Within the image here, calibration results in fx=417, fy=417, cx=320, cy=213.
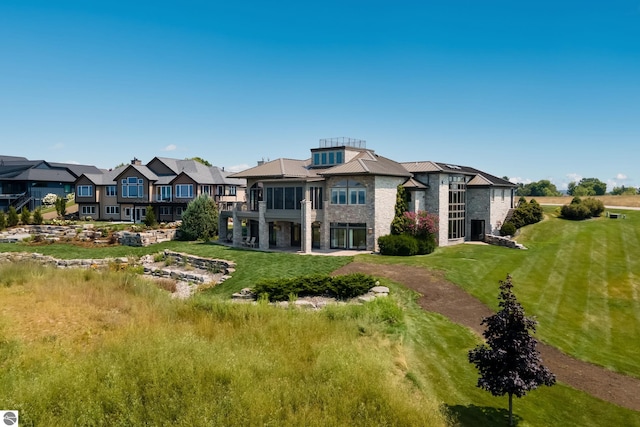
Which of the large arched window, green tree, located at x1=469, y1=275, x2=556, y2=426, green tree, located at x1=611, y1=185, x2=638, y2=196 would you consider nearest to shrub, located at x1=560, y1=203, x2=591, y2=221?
the large arched window

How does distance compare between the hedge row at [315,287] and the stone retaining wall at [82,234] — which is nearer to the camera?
the hedge row at [315,287]

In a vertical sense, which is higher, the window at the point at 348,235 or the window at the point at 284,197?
the window at the point at 284,197

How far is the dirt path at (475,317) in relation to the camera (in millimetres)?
13352

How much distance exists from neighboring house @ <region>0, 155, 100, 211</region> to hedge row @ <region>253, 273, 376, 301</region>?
6161 cm

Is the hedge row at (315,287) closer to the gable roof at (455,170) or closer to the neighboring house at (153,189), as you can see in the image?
the gable roof at (455,170)

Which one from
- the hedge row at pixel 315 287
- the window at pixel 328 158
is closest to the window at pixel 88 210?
the window at pixel 328 158

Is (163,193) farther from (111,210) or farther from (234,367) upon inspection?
(234,367)

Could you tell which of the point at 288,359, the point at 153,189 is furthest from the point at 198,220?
the point at 288,359

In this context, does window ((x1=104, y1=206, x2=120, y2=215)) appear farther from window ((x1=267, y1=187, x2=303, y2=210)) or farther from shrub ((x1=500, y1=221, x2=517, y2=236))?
shrub ((x1=500, y1=221, x2=517, y2=236))

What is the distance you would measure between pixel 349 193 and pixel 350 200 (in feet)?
1.91

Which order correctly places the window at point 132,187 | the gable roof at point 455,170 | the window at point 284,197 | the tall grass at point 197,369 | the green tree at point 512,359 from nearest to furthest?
1. the tall grass at point 197,369
2. the green tree at point 512,359
3. the window at point 284,197
4. the gable roof at point 455,170
5. the window at point 132,187

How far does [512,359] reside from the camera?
414 inches

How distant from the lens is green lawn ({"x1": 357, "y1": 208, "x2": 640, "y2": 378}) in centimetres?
1762

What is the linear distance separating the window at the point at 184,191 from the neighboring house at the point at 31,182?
31.2 m
